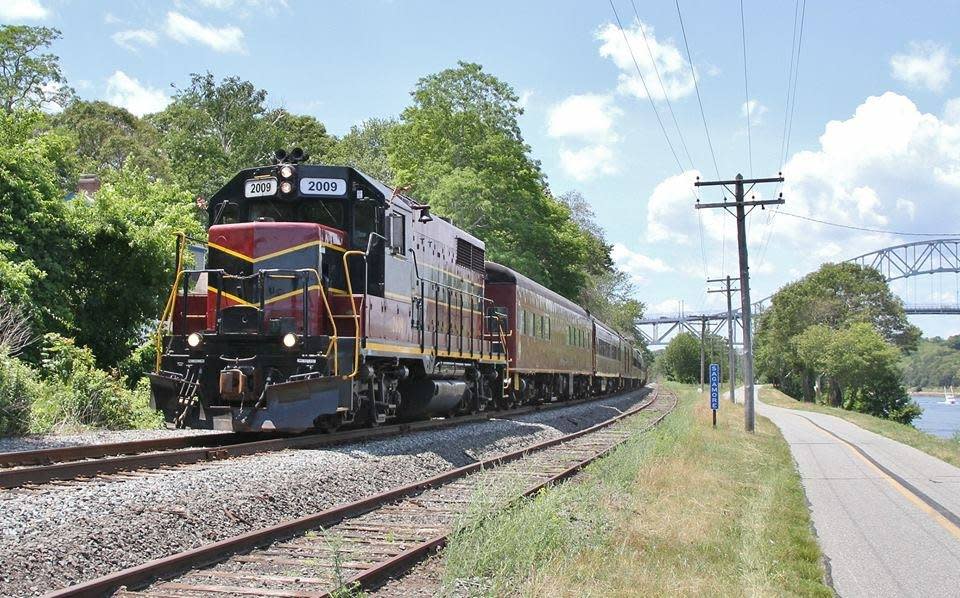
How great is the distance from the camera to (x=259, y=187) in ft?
41.3

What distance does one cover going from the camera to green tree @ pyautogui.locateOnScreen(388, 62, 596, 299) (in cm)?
3816

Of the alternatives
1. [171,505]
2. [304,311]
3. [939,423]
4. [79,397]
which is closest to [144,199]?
[79,397]

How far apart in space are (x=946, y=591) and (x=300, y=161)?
9.79 meters

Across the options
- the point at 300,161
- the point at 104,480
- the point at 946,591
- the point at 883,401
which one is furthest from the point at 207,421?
the point at 883,401

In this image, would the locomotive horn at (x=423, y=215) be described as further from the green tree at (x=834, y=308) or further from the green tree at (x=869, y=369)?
the green tree at (x=834, y=308)

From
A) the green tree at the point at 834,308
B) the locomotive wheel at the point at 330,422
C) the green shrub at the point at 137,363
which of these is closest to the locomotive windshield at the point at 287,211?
the locomotive wheel at the point at 330,422

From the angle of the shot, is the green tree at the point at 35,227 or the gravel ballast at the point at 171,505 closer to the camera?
the gravel ballast at the point at 171,505

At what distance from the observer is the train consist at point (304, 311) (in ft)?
37.3

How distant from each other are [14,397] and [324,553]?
9066 mm

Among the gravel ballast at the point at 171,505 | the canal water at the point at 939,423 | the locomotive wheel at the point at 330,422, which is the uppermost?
the locomotive wheel at the point at 330,422

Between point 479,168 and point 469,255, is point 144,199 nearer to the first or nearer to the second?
point 469,255

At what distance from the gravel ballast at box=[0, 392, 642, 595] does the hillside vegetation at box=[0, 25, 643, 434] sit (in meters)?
5.21

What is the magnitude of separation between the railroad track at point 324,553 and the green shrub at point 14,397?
7071 millimetres

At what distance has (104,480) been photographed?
27.4ft
